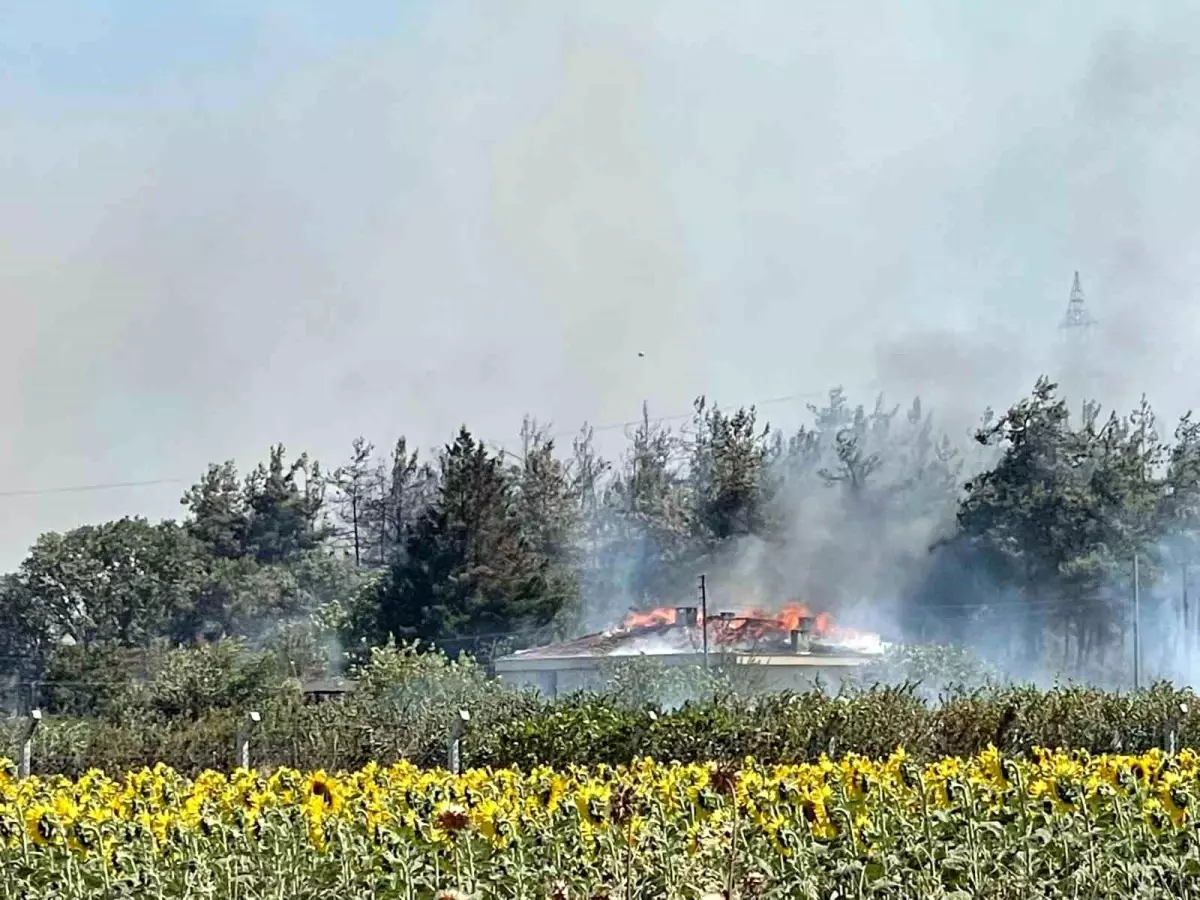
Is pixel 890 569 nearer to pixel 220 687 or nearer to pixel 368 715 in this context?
pixel 220 687

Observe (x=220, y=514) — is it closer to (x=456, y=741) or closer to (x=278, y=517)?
(x=278, y=517)

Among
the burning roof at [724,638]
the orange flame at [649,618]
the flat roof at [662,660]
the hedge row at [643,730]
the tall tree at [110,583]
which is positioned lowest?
the hedge row at [643,730]

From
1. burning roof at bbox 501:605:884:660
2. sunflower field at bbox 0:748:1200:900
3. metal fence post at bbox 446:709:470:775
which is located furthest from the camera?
burning roof at bbox 501:605:884:660

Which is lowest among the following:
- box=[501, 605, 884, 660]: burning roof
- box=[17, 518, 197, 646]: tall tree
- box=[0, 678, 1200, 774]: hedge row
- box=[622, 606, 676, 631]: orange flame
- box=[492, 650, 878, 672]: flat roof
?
box=[0, 678, 1200, 774]: hedge row

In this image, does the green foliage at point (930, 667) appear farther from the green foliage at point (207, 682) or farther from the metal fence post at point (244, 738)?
the metal fence post at point (244, 738)

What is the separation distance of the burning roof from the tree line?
257cm

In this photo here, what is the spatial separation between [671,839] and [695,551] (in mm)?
55498

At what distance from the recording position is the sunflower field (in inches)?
286

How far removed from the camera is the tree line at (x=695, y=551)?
54.5m

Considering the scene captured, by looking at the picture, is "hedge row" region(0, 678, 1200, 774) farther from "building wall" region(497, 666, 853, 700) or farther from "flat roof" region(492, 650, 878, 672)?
"building wall" region(497, 666, 853, 700)

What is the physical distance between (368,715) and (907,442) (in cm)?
4046

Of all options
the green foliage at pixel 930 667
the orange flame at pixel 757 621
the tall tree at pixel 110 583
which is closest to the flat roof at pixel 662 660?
the green foliage at pixel 930 667

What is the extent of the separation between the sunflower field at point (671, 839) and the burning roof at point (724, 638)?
3912cm

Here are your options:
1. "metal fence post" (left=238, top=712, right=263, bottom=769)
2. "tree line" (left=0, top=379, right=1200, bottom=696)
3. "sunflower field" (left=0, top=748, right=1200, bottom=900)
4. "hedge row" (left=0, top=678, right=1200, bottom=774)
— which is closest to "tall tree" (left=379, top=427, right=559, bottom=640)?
"tree line" (left=0, top=379, right=1200, bottom=696)
